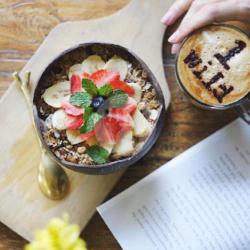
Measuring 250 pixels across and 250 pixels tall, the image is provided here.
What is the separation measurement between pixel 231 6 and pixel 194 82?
0.56ft

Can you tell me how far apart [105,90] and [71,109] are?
8cm

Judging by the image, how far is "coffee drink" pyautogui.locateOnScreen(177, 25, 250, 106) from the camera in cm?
103

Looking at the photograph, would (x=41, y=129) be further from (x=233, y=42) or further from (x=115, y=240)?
(x=233, y=42)

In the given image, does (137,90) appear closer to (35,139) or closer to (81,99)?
(81,99)

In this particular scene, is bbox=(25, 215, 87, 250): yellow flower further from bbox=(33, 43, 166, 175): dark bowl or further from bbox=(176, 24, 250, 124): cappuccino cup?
bbox=(176, 24, 250, 124): cappuccino cup

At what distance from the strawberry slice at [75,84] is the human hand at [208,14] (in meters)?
0.21

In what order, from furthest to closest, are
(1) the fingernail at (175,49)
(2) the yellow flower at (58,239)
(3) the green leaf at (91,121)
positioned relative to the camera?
(1) the fingernail at (175,49), (3) the green leaf at (91,121), (2) the yellow flower at (58,239)

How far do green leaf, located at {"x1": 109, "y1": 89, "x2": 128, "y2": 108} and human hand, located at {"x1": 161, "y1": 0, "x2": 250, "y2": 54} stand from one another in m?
0.17

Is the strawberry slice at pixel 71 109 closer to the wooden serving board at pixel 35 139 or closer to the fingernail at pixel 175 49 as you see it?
the wooden serving board at pixel 35 139

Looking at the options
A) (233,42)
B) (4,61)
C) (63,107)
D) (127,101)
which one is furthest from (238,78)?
(4,61)

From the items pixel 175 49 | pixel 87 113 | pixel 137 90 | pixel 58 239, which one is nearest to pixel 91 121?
pixel 87 113

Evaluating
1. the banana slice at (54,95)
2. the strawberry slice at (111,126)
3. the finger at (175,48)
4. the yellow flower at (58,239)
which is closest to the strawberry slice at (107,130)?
the strawberry slice at (111,126)

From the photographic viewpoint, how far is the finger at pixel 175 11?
1087 mm

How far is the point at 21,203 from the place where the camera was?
109cm
